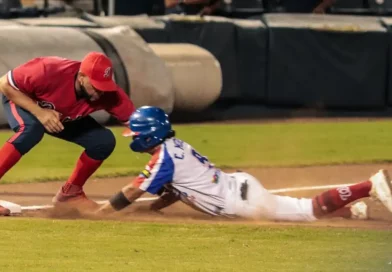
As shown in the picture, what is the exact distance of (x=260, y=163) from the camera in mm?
10812

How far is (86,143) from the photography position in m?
7.82

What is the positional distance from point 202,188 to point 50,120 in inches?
47.8

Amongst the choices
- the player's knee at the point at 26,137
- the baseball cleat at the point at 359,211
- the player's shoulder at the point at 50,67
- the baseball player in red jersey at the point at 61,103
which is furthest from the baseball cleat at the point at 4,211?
the baseball cleat at the point at 359,211

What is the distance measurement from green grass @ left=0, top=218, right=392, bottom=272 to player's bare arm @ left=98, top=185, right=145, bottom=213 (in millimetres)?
149

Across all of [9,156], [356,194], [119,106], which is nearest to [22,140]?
[9,156]

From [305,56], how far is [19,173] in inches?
266

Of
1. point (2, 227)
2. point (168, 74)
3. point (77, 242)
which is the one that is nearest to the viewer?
point (77, 242)

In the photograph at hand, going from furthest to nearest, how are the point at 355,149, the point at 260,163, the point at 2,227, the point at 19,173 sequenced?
the point at 355,149
the point at 260,163
the point at 19,173
the point at 2,227

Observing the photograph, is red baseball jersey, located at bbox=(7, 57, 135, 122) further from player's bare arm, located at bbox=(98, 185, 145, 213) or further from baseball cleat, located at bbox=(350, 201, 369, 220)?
baseball cleat, located at bbox=(350, 201, 369, 220)

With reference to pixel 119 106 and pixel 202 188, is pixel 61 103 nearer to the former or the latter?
pixel 119 106

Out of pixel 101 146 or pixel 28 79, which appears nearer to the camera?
pixel 28 79

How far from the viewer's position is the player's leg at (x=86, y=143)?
782 centimetres

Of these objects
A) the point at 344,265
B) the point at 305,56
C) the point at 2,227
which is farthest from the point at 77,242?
the point at 305,56

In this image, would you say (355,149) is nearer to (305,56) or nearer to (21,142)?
(305,56)
